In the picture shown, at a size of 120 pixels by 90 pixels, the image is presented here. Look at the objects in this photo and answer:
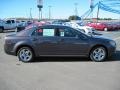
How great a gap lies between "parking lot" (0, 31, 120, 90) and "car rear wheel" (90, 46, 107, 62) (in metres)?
0.25

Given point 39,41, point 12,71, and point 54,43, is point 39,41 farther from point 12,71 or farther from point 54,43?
point 12,71

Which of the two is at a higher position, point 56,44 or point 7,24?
point 7,24

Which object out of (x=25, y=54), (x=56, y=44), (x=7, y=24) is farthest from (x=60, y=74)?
(x=7, y=24)

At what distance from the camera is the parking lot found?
6.41m

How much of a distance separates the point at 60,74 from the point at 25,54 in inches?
106

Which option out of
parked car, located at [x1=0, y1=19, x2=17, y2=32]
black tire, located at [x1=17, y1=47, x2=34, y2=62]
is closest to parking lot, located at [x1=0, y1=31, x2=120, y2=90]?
black tire, located at [x1=17, y1=47, x2=34, y2=62]

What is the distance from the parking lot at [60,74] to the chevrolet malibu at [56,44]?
1.12 feet

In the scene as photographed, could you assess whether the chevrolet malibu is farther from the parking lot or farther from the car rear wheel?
the parking lot

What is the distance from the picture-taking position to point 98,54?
391 inches

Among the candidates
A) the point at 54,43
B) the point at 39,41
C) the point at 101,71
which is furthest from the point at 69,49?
the point at 101,71

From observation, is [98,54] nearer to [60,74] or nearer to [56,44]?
[56,44]

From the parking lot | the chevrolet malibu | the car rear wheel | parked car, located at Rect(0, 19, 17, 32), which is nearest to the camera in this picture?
the parking lot

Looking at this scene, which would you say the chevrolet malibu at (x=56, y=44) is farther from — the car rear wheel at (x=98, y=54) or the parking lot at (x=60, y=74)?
the parking lot at (x=60, y=74)

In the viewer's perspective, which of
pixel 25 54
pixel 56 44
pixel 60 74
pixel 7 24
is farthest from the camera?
pixel 7 24
